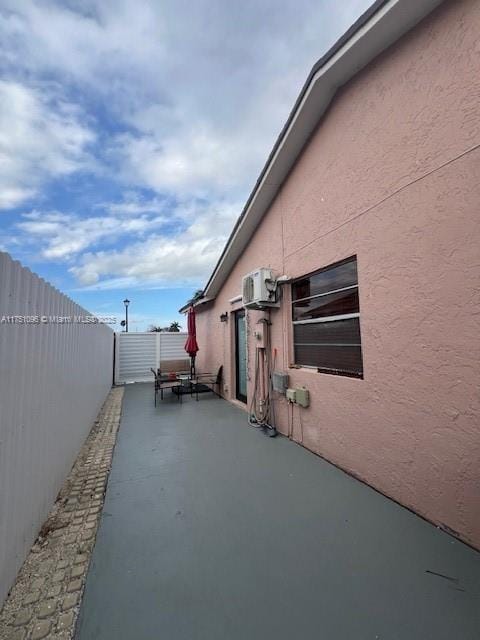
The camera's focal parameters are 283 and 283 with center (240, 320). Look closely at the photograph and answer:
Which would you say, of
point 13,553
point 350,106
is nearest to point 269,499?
point 13,553

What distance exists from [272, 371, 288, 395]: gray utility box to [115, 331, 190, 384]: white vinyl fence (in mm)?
8014

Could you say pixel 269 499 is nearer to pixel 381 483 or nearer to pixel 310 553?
pixel 310 553

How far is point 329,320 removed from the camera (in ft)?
13.6

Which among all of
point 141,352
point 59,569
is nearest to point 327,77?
point 59,569

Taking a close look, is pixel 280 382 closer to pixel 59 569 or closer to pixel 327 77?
pixel 59 569

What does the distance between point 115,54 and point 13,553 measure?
6.40 metres

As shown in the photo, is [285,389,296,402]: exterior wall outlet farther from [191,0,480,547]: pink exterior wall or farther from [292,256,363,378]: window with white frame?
[191,0,480,547]: pink exterior wall

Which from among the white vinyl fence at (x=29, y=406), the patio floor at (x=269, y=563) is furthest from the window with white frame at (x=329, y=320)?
the white vinyl fence at (x=29, y=406)

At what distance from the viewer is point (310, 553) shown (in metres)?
2.19

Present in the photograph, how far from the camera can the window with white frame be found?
12.0ft

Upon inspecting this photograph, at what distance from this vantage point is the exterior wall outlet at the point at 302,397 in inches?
173

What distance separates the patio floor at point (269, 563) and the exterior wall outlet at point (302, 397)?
36.5 inches

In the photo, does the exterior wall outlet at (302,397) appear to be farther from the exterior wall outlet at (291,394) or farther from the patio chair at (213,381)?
the patio chair at (213,381)

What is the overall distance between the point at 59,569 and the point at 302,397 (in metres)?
3.35
